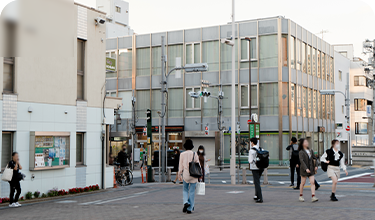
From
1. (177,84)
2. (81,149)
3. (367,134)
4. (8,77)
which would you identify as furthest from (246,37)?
(367,134)

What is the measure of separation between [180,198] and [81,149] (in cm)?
512

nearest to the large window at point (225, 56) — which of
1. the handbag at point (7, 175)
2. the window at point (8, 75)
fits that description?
the window at point (8, 75)

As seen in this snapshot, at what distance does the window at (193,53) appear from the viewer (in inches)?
1668

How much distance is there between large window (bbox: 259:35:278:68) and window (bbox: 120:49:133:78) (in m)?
14.2

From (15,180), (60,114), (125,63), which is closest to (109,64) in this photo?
(60,114)

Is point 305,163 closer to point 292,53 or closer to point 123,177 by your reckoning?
point 123,177

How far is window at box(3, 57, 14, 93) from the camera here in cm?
1400

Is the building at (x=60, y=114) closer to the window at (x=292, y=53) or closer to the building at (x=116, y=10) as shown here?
the window at (x=292, y=53)

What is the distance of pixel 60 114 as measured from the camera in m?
15.9

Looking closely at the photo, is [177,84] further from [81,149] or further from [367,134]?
[367,134]

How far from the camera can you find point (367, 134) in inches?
2704

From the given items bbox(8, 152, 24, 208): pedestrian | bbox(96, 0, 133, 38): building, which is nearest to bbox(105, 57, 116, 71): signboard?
bbox(8, 152, 24, 208): pedestrian

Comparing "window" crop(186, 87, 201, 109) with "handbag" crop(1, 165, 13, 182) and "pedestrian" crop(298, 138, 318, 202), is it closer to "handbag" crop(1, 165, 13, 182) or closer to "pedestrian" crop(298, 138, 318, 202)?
"pedestrian" crop(298, 138, 318, 202)

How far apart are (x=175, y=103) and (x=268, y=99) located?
9.48 m
